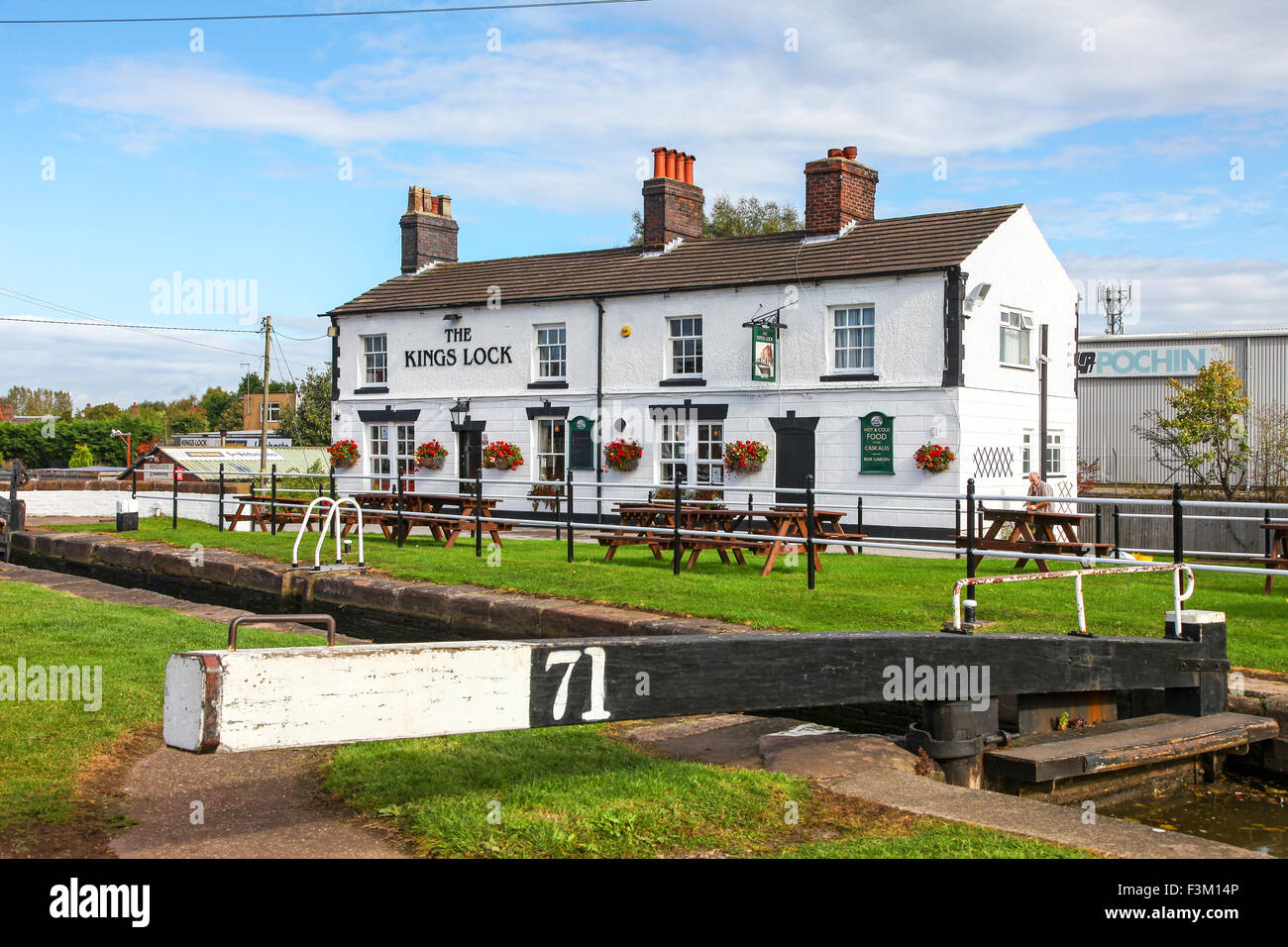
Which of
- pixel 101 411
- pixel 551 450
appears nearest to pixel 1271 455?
pixel 551 450

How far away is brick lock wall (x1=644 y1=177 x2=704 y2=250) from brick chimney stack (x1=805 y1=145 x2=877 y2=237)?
3458mm

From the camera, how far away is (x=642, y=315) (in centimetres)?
2353

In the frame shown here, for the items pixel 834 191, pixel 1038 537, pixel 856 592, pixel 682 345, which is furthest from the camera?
pixel 682 345

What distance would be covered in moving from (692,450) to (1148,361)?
21945 mm

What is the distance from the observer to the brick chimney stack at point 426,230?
95.7 ft

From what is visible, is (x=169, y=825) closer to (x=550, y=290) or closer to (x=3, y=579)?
(x=3, y=579)

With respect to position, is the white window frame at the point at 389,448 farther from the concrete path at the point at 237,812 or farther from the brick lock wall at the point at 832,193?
the concrete path at the point at 237,812

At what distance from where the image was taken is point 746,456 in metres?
21.9

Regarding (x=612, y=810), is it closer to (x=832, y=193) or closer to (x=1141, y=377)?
(x=832, y=193)

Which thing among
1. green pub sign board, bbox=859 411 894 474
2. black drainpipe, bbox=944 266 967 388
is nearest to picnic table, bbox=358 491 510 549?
green pub sign board, bbox=859 411 894 474

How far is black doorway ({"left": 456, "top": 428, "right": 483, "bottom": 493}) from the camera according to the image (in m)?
25.9

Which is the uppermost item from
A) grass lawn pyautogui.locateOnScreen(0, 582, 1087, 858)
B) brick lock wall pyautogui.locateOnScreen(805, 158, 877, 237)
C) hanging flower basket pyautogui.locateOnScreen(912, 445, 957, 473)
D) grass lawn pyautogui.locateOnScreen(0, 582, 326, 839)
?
brick lock wall pyautogui.locateOnScreen(805, 158, 877, 237)

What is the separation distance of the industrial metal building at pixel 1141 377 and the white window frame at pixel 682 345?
711 inches

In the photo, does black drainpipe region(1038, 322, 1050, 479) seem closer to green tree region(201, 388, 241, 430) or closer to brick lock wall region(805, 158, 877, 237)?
brick lock wall region(805, 158, 877, 237)
